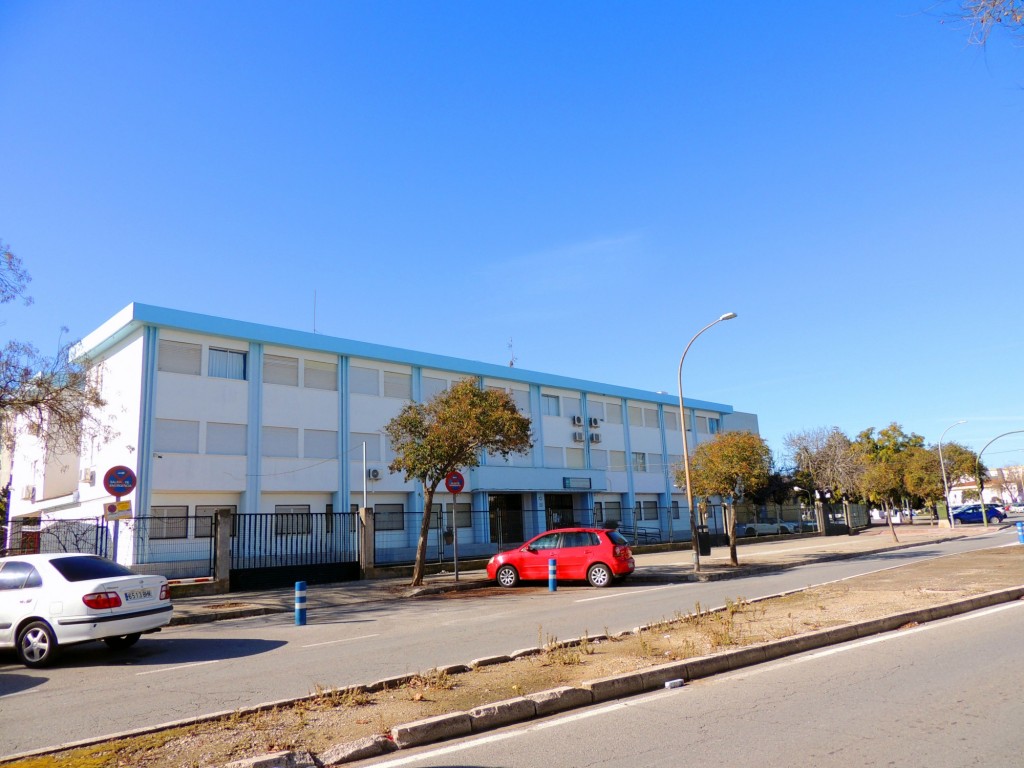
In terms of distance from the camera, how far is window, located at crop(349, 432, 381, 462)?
32312 mm

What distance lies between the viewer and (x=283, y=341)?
100 ft

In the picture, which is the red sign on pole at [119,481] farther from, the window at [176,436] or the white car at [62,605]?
the window at [176,436]

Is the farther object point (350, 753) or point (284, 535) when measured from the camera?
point (284, 535)

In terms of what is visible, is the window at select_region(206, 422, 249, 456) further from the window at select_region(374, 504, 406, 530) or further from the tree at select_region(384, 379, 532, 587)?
the tree at select_region(384, 379, 532, 587)

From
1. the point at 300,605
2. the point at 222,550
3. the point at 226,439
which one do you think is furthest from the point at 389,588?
the point at 226,439

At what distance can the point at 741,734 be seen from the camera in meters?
5.38

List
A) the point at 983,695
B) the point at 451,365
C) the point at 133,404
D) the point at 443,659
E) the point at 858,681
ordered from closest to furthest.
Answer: the point at 983,695
the point at 858,681
the point at 443,659
the point at 133,404
the point at 451,365

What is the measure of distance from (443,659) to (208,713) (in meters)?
3.06

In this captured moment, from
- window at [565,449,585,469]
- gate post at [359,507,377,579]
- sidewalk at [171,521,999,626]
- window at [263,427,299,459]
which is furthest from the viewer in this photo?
window at [565,449,585,469]

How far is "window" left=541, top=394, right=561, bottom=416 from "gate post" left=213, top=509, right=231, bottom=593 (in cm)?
2395

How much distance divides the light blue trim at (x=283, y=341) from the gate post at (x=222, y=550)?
1075 cm

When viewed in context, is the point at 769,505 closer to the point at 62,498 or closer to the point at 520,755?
the point at 62,498


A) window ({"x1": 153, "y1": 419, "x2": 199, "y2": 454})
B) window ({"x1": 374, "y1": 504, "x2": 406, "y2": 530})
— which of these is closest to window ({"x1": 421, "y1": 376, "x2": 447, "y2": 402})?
window ({"x1": 374, "y1": 504, "x2": 406, "y2": 530})

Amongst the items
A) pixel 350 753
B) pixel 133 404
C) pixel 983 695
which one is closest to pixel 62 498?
pixel 133 404
